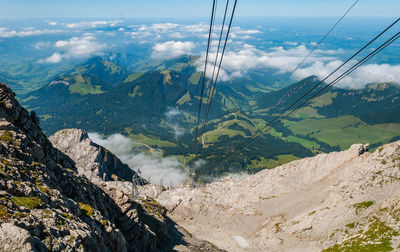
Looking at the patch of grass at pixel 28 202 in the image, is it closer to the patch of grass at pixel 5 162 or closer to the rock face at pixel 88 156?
the patch of grass at pixel 5 162

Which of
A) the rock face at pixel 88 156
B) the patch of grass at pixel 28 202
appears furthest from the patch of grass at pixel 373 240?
the rock face at pixel 88 156

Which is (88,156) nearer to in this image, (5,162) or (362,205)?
(5,162)

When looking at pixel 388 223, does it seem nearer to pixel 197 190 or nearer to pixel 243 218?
pixel 243 218

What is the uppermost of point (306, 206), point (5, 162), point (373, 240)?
point (5, 162)

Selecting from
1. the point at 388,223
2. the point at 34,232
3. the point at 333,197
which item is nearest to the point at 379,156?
the point at 333,197

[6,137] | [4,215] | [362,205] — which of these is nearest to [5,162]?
[6,137]

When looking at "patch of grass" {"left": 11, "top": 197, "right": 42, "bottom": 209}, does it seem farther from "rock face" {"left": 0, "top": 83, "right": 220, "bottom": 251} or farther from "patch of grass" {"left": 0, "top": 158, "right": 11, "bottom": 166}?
"patch of grass" {"left": 0, "top": 158, "right": 11, "bottom": 166}
